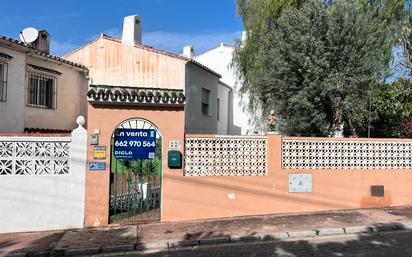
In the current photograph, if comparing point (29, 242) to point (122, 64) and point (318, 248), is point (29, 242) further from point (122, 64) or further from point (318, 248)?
point (122, 64)

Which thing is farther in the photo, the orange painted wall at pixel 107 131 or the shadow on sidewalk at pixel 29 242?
the orange painted wall at pixel 107 131

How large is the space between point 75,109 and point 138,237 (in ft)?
37.1

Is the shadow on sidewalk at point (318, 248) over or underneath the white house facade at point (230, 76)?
underneath

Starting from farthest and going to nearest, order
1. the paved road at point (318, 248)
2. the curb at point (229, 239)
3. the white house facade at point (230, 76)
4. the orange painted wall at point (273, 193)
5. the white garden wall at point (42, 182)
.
→ the white house facade at point (230, 76) → the orange painted wall at point (273, 193) → the white garden wall at point (42, 182) → the curb at point (229, 239) → the paved road at point (318, 248)

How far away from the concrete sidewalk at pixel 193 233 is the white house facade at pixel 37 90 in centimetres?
709

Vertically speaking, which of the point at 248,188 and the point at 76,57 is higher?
the point at 76,57

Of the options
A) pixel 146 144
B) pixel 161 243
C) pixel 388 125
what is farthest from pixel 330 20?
pixel 161 243

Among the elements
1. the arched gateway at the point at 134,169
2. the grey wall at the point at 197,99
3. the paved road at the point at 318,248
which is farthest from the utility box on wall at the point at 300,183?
the grey wall at the point at 197,99

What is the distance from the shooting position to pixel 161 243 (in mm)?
7598

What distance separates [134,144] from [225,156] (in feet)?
7.40

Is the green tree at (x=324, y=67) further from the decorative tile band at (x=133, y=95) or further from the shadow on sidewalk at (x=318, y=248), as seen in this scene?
the shadow on sidewalk at (x=318, y=248)

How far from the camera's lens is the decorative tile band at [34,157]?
866cm

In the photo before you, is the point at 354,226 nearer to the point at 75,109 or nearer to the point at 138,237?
the point at 138,237

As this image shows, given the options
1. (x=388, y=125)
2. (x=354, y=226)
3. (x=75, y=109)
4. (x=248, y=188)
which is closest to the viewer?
(x=354, y=226)
